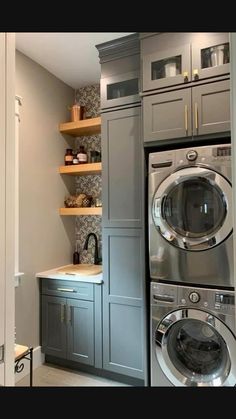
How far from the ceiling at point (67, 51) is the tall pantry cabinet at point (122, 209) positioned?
0.47 ft

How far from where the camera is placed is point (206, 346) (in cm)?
183

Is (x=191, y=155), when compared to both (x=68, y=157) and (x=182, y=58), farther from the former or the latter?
(x=68, y=157)

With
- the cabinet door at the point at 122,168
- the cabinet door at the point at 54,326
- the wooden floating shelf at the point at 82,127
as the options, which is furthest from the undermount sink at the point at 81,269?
the wooden floating shelf at the point at 82,127

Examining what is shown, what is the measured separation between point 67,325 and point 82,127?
1919 mm

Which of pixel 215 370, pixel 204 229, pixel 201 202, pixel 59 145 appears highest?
pixel 59 145

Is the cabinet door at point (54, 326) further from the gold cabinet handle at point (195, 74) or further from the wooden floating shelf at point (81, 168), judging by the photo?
the gold cabinet handle at point (195, 74)

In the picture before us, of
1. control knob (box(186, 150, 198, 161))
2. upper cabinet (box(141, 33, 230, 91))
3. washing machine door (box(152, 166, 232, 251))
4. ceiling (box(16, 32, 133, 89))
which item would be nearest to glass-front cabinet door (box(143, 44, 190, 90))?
upper cabinet (box(141, 33, 230, 91))

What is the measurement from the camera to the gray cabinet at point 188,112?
1.77 meters

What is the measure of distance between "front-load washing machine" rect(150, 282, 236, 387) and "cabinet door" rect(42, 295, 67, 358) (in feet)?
3.13

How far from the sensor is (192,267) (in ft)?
5.97

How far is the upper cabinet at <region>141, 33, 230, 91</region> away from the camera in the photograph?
1.79m

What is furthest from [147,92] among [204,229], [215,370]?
[215,370]

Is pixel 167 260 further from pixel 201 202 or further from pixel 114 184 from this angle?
pixel 114 184
